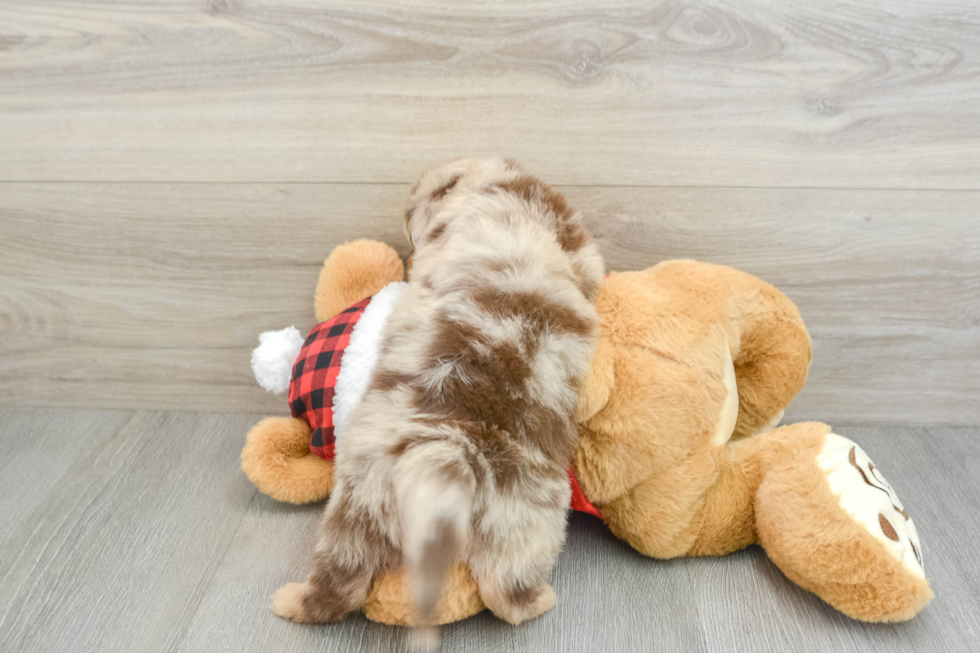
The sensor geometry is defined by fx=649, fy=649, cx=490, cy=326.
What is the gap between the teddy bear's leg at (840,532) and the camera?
Answer: 0.62 meters

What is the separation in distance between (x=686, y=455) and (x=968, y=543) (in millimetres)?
393

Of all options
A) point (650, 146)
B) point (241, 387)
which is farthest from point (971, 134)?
point (241, 387)

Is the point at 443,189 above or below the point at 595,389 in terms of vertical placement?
above

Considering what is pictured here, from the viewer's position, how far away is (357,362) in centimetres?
73

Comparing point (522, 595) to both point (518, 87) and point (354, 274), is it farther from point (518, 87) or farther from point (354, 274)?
point (518, 87)

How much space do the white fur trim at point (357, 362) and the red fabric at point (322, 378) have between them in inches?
0.5

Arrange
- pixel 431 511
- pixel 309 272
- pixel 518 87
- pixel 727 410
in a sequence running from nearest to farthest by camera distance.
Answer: pixel 431 511, pixel 727 410, pixel 518 87, pixel 309 272

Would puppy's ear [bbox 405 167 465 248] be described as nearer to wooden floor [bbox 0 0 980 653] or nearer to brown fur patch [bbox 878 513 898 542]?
wooden floor [bbox 0 0 980 653]

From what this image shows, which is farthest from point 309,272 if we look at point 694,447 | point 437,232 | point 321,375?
point 694,447

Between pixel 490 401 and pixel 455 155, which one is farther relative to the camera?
pixel 455 155

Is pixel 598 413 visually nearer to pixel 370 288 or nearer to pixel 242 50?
pixel 370 288

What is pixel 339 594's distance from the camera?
62 centimetres

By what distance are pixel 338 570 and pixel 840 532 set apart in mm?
485

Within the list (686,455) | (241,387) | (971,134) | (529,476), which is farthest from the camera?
(241,387)
